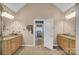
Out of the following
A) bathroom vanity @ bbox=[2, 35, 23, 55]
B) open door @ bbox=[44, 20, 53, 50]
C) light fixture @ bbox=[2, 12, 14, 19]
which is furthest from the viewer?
open door @ bbox=[44, 20, 53, 50]

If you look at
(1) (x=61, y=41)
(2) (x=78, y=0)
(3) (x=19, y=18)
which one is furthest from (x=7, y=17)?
(2) (x=78, y=0)

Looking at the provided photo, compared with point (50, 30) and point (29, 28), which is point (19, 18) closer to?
point (29, 28)

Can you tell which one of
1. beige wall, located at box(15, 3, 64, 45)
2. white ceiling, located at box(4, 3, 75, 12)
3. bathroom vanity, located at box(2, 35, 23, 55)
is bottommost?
bathroom vanity, located at box(2, 35, 23, 55)

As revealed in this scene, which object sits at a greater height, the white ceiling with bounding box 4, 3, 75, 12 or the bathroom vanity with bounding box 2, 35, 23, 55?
the white ceiling with bounding box 4, 3, 75, 12

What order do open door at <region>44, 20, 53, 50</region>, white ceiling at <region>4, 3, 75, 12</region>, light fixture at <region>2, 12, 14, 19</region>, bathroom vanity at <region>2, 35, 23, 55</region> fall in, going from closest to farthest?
white ceiling at <region>4, 3, 75, 12</region> < light fixture at <region>2, 12, 14, 19</region> < bathroom vanity at <region>2, 35, 23, 55</region> < open door at <region>44, 20, 53, 50</region>

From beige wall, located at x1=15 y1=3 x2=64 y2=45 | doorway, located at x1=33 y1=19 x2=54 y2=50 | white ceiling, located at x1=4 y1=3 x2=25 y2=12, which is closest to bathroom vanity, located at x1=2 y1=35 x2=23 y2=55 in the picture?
beige wall, located at x1=15 y1=3 x2=64 y2=45

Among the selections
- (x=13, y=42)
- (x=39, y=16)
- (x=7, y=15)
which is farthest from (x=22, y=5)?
(x=13, y=42)

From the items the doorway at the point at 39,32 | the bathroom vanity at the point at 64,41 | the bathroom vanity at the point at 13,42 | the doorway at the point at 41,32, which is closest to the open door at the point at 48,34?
the doorway at the point at 41,32

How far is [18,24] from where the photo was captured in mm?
4473

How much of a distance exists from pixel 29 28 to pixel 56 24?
84 centimetres

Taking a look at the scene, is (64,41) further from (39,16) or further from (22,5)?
(22,5)

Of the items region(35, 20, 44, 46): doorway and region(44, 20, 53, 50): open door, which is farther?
region(44, 20, 53, 50): open door

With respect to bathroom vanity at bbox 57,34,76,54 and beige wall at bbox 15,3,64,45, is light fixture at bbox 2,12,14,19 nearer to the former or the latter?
beige wall at bbox 15,3,64,45

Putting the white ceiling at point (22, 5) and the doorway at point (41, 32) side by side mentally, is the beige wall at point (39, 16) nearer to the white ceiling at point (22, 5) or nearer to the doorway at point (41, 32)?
the doorway at point (41, 32)
